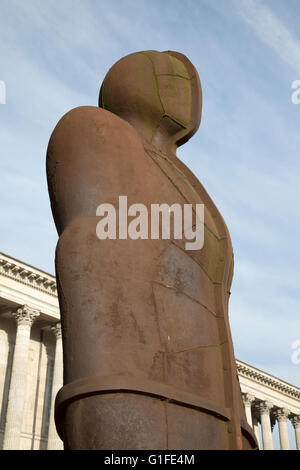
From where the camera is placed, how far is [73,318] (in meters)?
2.52

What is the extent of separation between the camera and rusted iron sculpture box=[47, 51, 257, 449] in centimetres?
229

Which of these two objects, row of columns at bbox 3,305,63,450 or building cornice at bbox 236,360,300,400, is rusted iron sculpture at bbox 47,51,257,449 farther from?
building cornice at bbox 236,360,300,400

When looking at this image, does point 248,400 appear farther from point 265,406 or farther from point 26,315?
point 26,315

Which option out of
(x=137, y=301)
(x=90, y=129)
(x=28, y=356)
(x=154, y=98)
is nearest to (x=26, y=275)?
(x=28, y=356)

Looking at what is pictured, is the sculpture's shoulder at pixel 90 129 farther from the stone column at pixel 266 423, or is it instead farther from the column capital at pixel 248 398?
the stone column at pixel 266 423

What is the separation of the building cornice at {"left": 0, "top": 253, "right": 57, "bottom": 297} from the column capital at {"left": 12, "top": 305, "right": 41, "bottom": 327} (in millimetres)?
1229

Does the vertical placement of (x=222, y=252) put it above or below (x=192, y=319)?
above

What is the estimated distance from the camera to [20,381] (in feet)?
95.3

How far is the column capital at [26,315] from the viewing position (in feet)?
102

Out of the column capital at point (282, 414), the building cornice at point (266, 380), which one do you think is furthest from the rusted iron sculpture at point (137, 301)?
the column capital at point (282, 414)

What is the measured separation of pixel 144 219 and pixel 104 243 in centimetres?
26

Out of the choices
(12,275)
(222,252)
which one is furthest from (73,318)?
(12,275)
